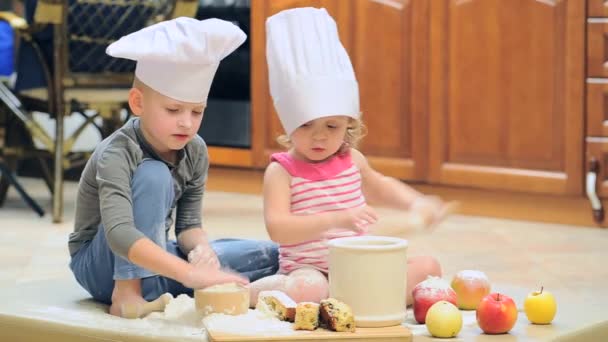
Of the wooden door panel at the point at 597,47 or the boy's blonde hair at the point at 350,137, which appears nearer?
the boy's blonde hair at the point at 350,137

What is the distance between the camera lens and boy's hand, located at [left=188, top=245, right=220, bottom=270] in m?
1.94

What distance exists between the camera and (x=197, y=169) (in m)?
2.03

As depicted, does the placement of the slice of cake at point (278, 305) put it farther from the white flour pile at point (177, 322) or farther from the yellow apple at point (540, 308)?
the yellow apple at point (540, 308)

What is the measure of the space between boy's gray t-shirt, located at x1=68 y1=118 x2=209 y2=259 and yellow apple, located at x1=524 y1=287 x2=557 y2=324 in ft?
2.04

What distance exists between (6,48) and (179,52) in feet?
5.82

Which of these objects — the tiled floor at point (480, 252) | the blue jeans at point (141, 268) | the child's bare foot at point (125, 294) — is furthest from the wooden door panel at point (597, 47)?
the child's bare foot at point (125, 294)

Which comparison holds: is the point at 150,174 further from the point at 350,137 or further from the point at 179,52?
the point at 350,137

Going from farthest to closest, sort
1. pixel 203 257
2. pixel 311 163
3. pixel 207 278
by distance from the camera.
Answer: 1. pixel 311 163
2. pixel 203 257
3. pixel 207 278

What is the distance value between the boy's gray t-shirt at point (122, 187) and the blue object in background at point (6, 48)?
63.6 inches

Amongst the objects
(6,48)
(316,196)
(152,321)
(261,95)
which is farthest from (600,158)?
(6,48)

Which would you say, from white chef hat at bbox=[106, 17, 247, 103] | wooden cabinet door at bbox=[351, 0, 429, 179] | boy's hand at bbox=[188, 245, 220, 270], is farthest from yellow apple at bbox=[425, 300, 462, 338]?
wooden cabinet door at bbox=[351, 0, 429, 179]

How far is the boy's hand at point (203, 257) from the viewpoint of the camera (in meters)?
1.94

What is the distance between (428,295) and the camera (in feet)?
6.13

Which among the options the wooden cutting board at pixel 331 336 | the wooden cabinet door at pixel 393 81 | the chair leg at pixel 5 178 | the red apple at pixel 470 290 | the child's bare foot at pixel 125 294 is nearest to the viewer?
the wooden cutting board at pixel 331 336
